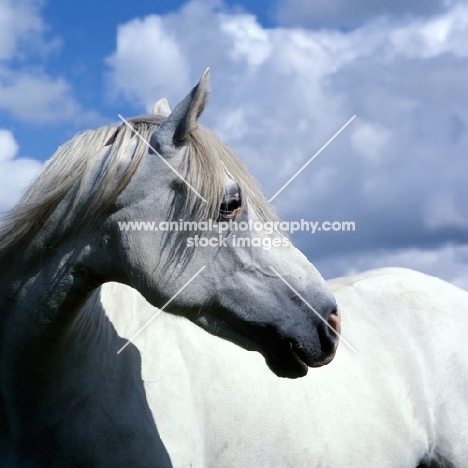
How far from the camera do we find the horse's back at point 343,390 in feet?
11.9

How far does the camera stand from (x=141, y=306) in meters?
3.76

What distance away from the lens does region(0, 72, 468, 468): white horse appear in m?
3.07

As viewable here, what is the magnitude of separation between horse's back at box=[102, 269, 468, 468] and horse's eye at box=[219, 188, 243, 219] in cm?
93

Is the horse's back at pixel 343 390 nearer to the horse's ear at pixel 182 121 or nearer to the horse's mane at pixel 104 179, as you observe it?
the horse's mane at pixel 104 179

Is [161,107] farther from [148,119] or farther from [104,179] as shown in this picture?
[104,179]

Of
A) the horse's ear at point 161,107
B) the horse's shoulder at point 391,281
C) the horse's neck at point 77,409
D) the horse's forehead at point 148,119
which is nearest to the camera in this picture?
the horse's neck at point 77,409

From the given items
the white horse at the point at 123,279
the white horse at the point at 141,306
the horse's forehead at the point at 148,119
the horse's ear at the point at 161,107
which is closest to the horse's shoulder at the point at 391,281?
the white horse at the point at 141,306

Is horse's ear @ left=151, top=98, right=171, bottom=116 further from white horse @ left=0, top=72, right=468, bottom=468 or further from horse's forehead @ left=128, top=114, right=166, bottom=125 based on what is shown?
horse's forehead @ left=128, top=114, right=166, bottom=125

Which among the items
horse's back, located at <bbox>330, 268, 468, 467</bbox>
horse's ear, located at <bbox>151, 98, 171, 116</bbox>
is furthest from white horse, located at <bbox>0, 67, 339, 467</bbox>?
horse's back, located at <bbox>330, 268, 468, 467</bbox>

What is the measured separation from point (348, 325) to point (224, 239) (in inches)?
76.2

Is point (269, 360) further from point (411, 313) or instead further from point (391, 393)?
point (411, 313)

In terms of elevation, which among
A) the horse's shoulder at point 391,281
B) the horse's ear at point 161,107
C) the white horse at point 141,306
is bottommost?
the white horse at point 141,306

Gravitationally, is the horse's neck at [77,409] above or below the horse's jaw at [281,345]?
below

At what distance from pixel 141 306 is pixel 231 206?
0.96 meters
